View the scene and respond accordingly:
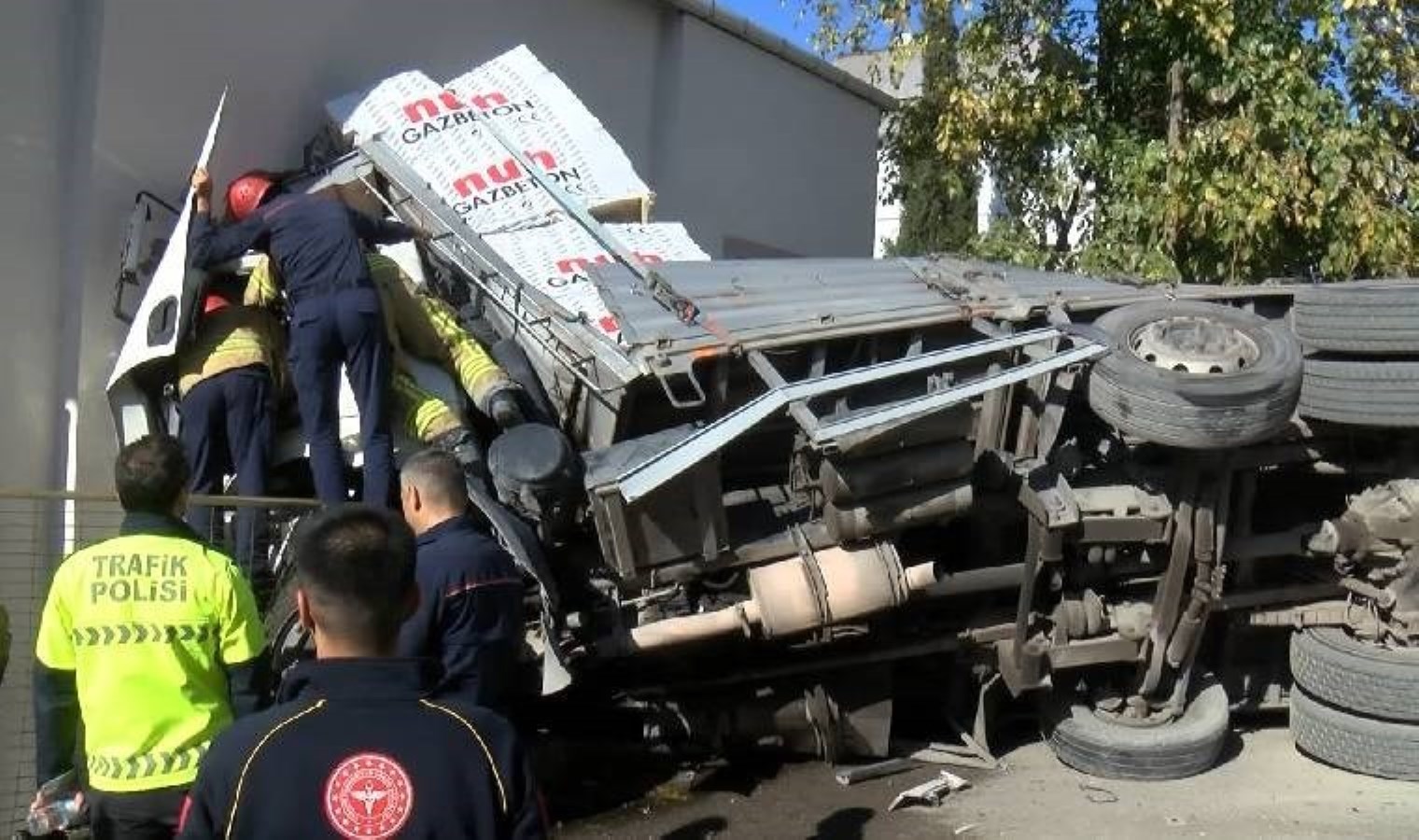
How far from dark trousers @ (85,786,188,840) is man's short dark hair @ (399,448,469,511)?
33.5 inches

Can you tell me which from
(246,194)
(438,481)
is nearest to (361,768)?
(438,481)

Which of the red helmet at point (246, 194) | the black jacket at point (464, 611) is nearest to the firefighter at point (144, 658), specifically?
the black jacket at point (464, 611)

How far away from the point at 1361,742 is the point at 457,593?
406cm

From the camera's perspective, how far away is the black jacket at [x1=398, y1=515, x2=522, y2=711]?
11.2ft

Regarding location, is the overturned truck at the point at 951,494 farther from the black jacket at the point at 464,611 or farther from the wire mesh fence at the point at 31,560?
the black jacket at the point at 464,611

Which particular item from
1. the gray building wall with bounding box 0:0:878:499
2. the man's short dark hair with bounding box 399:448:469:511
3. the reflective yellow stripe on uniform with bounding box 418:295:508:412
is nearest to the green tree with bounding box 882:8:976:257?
the gray building wall with bounding box 0:0:878:499

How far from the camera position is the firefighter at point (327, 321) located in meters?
5.45

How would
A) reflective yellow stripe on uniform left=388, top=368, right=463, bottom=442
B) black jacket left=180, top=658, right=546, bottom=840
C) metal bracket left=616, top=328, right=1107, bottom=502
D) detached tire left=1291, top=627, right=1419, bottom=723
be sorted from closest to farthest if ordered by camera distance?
1. black jacket left=180, top=658, right=546, bottom=840
2. metal bracket left=616, top=328, right=1107, bottom=502
3. reflective yellow stripe on uniform left=388, top=368, right=463, bottom=442
4. detached tire left=1291, top=627, right=1419, bottom=723

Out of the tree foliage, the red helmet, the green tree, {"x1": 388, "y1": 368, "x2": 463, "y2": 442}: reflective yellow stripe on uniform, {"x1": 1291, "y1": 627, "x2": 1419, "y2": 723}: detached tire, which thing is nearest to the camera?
{"x1": 388, "y1": 368, "x2": 463, "y2": 442}: reflective yellow stripe on uniform

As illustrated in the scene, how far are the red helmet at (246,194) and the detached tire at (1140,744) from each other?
3.89m

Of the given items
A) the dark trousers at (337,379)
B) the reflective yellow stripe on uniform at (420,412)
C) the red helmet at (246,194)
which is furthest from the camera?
the red helmet at (246,194)

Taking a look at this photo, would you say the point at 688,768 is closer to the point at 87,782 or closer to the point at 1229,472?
the point at 1229,472

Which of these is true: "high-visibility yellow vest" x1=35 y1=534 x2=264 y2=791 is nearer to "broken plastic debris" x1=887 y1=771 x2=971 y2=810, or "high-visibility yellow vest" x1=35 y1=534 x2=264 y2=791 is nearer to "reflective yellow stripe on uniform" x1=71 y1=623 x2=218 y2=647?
"reflective yellow stripe on uniform" x1=71 y1=623 x2=218 y2=647

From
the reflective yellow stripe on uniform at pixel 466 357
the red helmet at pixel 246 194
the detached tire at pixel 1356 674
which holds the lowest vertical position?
the detached tire at pixel 1356 674
